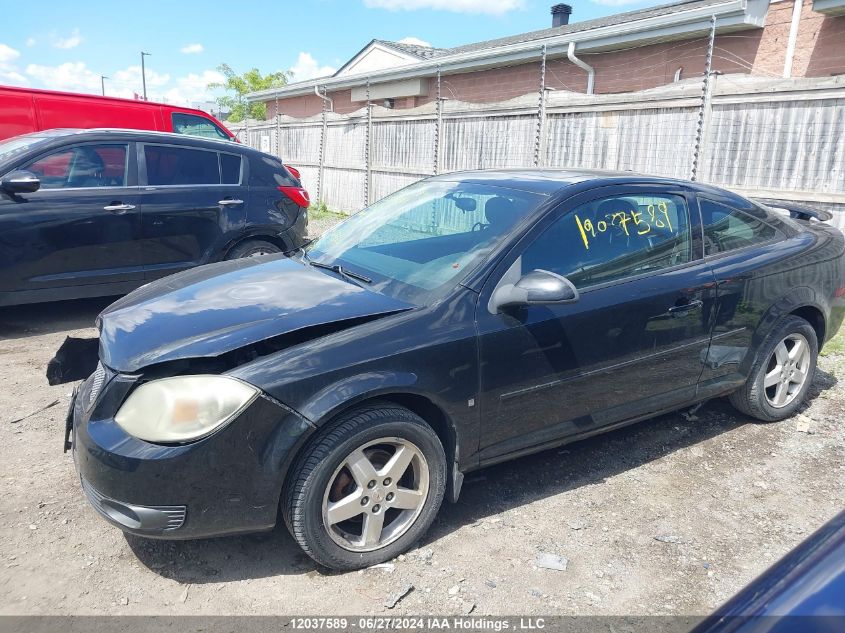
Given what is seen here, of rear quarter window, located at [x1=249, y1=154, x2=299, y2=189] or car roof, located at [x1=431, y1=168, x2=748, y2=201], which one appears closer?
car roof, located at [x1=431, y1=168, x2=748, y2=201]

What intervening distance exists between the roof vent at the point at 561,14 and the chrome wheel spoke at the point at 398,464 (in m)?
22.4

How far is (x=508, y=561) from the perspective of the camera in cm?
282

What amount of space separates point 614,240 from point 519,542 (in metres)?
1.61

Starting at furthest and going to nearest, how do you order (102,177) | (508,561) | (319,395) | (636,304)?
(102,177)
(636,304)
(508,561)
(319,395)

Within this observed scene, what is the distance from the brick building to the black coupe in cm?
691

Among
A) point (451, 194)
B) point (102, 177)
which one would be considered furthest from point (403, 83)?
point (451, 194)

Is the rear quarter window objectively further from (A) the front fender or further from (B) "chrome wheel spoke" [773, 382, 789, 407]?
(B) "chrome wheel spoke" [773, 382, 789, 407]

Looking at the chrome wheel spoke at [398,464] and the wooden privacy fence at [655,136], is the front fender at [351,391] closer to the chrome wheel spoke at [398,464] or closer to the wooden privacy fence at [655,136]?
the chrome wheel spoke at [398,464]

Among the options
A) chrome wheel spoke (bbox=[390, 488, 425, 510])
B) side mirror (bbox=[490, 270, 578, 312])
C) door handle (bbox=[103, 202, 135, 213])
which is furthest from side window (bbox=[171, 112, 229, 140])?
chrome wheel spoke (bbox=[390, 488, 425, 510])

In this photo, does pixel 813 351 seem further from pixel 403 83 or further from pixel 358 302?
pixel 403 83

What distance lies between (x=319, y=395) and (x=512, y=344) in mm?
942

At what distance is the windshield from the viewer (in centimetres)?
304

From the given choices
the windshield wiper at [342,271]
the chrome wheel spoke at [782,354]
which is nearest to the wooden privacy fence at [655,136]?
the chrome wheel spoke at [782,354]

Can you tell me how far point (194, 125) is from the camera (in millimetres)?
10391
